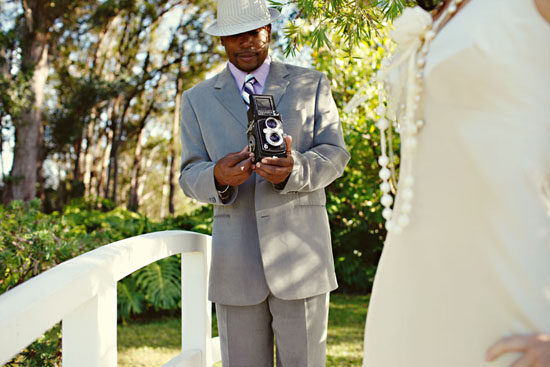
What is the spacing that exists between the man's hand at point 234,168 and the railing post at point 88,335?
0.70 m

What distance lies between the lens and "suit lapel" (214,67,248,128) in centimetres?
270

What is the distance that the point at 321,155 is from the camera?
256 centimetres

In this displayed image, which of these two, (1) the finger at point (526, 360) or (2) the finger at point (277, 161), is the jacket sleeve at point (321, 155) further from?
(1) the finger at point (526, 360)

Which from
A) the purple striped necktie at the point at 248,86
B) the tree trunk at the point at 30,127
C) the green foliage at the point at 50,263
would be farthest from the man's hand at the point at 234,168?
the tree trunk at the point at 30,127

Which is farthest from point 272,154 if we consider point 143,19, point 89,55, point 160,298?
point 89,55

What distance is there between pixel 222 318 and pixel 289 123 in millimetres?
955

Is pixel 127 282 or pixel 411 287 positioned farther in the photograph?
pixel 127 282

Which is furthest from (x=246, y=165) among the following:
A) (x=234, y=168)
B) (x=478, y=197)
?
(x=478, y=197)

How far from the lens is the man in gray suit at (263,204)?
8.31 ft

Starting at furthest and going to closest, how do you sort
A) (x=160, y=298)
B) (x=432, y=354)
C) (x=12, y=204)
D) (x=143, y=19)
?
(x=143, y=19)
(x=160, y=298)
(x=12, y=204)
(x=432, y=354)

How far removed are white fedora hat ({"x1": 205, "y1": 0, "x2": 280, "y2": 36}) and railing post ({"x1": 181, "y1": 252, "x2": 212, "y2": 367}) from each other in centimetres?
122

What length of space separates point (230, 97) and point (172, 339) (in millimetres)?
4445

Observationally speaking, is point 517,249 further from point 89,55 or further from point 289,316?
point 89,55

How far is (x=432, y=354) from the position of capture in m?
1.22
